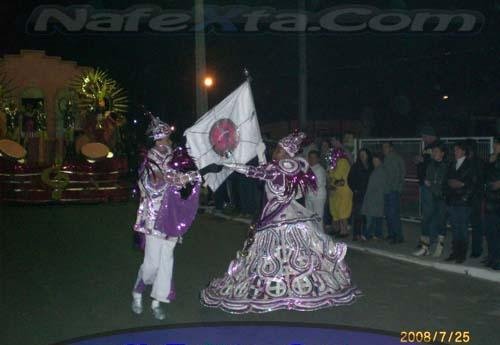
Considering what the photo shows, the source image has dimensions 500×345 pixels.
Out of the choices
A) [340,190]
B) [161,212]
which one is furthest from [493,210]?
[161,212]

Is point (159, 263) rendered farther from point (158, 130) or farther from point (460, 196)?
point (460, 196)

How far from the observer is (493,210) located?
31.5 ft

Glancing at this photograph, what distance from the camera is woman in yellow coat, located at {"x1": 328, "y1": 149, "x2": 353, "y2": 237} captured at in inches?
507

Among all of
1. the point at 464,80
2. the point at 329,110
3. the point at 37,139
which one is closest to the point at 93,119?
the point at 37,139

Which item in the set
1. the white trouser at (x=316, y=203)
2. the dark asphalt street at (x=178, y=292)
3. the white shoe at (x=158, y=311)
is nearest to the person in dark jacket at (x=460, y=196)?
the dark asphalt street at (x=178, y=292)

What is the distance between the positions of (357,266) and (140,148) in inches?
164

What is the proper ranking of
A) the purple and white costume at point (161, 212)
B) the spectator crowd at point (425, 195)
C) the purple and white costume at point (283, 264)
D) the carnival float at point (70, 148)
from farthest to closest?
the carnival float at point (70, 148), the spectator crowd at point (425, 195), the purple and white costume at point (283, 264), the purple and white costume at point (161, 212)

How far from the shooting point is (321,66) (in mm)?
32000

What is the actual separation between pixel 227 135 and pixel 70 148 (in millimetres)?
15390

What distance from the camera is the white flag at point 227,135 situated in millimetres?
8117

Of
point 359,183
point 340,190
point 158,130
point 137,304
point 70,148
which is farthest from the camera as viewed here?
point 70,148

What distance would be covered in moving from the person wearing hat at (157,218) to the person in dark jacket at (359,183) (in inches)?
222

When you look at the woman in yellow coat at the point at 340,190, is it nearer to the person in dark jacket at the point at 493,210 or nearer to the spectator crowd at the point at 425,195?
the spectator crowd at the point at 425,195

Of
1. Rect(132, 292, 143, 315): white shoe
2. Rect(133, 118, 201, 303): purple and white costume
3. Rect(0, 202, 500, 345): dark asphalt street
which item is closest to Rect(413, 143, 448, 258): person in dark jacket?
Rect(0, 202, 500, 345): dark asphalt street
